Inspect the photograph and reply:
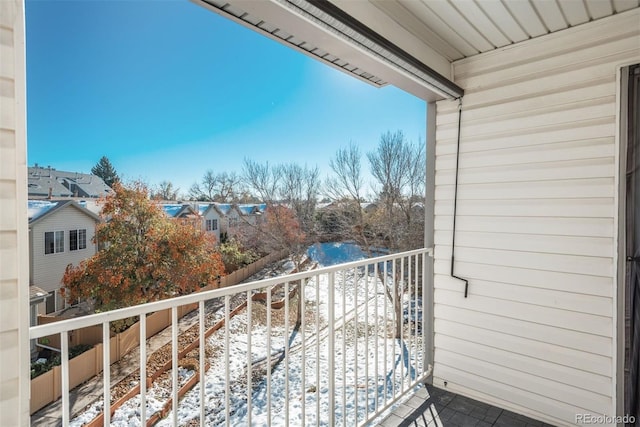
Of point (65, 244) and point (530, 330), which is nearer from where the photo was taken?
point (530, 330)

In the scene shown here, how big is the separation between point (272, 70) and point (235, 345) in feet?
44.0

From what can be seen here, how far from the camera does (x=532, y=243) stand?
203 cm

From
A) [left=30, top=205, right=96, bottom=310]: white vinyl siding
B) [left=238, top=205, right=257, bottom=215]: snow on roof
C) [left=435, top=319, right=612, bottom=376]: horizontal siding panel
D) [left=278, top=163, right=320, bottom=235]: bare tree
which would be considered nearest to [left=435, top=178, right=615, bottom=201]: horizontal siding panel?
[left=435, top=319, right=612, bottom=376]: horizontal siding panel

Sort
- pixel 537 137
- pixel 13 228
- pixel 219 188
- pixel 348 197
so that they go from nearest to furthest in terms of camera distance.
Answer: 1. pixel 13 228
2. pixel 537 137
3. pixel 348 197
4. pixel 219 188

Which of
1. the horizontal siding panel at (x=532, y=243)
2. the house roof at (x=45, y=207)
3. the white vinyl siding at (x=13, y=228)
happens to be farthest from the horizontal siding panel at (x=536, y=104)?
the house roof at (x=45, y=207)

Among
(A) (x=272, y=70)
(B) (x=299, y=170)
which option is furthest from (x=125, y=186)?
(A) (x=272, y=70)

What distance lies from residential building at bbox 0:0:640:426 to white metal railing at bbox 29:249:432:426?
0.14m

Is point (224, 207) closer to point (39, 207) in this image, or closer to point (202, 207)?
point (202, 207)

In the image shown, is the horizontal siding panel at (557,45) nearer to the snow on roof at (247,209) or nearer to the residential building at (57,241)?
the residential building at (57,241)

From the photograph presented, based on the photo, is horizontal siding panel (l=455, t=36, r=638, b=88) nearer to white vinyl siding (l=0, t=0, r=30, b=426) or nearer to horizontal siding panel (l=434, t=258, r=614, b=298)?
horizontal siding panel (l=434, t=258, r=614, b=298)

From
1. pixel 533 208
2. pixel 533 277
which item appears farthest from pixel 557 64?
pixel 533 277

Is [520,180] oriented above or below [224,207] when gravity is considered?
above

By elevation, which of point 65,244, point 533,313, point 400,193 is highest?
point 400,193

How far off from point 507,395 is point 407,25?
2.34 meters
